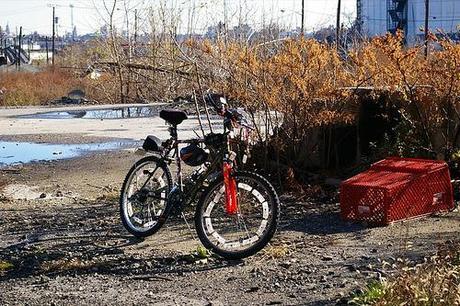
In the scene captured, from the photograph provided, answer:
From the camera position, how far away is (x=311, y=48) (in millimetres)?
8992

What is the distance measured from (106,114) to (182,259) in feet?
58.0

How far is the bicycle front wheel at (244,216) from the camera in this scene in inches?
254

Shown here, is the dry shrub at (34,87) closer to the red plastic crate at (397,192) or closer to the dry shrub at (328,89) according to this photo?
the dry shrub at (328,89)

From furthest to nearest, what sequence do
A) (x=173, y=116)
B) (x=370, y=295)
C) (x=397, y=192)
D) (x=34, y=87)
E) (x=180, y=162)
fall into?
(x=34, y=87)
(x=397, y=192)
(x=180, y=162)
(x=173, y=116)
(x=370, y=295)

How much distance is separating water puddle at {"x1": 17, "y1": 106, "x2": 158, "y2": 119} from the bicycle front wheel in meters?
15.5

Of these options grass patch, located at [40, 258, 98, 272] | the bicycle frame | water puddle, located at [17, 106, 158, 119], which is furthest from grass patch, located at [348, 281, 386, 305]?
water puddle, located at [17, 106, 158, 119]

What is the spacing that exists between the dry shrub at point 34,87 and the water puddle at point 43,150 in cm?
1714

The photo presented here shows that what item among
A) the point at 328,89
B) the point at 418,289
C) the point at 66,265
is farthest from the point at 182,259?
the point at 328,89

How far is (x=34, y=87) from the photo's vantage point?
122ft

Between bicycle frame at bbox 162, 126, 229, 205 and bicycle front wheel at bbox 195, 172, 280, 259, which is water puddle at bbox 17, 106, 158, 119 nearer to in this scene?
bicycle frame at bbox 162, 126, 229, 205

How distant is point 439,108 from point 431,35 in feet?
2.59

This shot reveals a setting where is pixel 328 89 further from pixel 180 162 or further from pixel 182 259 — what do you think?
pixel 182 259

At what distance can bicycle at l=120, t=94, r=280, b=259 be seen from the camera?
21.4ft

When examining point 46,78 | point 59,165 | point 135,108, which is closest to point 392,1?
point 46,78
